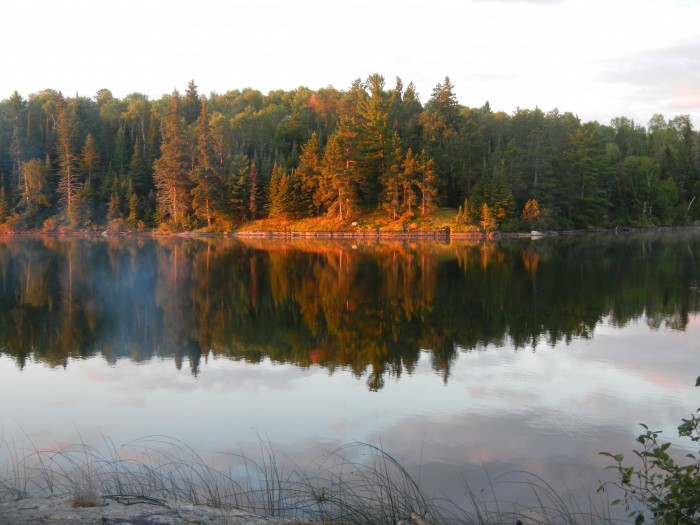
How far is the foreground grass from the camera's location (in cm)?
680

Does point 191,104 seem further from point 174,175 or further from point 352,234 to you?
point 352,234

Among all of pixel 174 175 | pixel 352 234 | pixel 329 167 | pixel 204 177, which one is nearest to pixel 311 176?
pixel 329 167

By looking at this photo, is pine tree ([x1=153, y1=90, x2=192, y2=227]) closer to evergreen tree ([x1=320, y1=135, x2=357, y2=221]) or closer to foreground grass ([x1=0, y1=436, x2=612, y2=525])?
evergreen tree ([x1=320, y1=135, x2=357, y2=221])

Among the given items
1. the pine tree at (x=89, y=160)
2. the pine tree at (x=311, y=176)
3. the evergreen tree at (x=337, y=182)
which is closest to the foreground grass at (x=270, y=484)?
the evergreen tree at (x=337, y=182)

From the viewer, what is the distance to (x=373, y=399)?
11414mm

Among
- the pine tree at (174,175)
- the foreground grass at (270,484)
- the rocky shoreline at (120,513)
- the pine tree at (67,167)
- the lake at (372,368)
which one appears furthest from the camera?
the pine tree at (67,167)

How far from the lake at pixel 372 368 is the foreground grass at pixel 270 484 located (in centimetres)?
22

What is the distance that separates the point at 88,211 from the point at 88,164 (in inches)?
295

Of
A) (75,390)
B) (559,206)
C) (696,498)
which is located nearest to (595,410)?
(696,498)

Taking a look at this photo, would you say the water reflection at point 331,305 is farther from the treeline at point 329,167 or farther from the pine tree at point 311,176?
the pine tree at point 311,176

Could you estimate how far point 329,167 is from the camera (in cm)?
6719

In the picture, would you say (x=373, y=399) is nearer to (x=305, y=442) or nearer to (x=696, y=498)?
(x=305, y=442)

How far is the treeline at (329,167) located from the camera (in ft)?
220

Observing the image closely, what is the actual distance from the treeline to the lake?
38.1 meters
